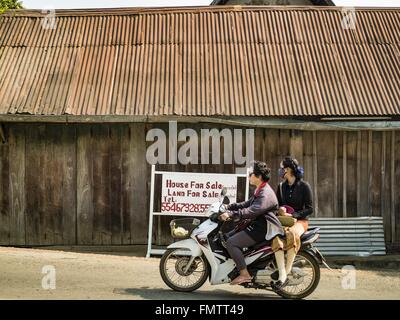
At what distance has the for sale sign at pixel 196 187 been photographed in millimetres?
10938

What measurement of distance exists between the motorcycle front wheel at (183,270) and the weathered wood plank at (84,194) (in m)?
3.99

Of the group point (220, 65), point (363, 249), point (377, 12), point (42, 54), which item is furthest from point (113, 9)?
point (363, 249)

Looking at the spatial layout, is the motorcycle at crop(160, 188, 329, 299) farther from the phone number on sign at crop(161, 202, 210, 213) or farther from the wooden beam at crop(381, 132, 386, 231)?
the wooden beam at crop(381, 132, 386, 231)

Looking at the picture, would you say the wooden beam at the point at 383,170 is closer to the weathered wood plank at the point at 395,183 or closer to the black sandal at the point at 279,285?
the weathered wood plank at the point at 395,183

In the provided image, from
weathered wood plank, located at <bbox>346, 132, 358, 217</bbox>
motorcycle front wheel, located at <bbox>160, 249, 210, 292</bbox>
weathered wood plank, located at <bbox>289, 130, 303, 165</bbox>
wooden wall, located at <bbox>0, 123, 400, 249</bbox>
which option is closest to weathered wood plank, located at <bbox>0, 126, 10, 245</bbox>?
wooden wall, located at <bbox>0, 123, 400, 249</bbox>

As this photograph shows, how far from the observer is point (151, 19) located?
13984 mm

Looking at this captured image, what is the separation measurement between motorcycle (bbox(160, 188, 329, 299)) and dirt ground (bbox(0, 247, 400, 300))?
219 mm

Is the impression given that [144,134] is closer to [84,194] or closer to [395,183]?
[84,194]

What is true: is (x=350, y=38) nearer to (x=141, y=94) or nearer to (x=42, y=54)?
(x=141, y=94)

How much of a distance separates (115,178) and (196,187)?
1.54 meters

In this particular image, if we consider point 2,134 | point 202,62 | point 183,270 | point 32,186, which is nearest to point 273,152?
point 202,62

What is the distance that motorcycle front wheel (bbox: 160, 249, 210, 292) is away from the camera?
24.2 ft

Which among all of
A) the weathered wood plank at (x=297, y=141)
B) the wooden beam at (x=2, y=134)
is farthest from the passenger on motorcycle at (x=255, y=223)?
the wooden beam at (x=2, y=134)

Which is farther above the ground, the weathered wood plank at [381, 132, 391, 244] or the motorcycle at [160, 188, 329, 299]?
the weathered wood plank at [381, 132, 391, 244]
